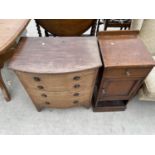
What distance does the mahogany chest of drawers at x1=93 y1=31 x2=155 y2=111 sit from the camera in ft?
2.88

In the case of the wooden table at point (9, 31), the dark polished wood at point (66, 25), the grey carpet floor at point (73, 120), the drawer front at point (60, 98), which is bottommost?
the grey carpet floor at point (73, 120)

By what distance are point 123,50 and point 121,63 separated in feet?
0.47

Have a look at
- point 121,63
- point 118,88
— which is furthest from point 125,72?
point 118,88

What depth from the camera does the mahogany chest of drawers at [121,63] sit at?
878 millimetres

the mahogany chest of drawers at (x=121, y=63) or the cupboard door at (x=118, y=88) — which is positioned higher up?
the mahogany chest of drawers at (x=121, y=63)

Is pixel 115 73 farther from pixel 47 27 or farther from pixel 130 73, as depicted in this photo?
pixel 47 27

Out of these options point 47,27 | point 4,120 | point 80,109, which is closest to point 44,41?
point 47,27

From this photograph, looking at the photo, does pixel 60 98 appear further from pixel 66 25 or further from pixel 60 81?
pixel 66 25

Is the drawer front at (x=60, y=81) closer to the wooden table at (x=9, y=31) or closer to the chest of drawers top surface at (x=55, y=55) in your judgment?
the chest of drawers top surface at (x=55, y=55)

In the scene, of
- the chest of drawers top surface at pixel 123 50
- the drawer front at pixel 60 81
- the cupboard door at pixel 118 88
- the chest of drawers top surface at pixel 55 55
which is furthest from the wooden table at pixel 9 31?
the cupboard door at pixel 118 88

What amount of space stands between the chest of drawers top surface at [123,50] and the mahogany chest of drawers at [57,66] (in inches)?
2.9

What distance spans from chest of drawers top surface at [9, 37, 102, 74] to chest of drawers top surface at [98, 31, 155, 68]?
73mm

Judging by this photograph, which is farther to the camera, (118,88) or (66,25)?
(66,25)

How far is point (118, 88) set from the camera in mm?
1101
